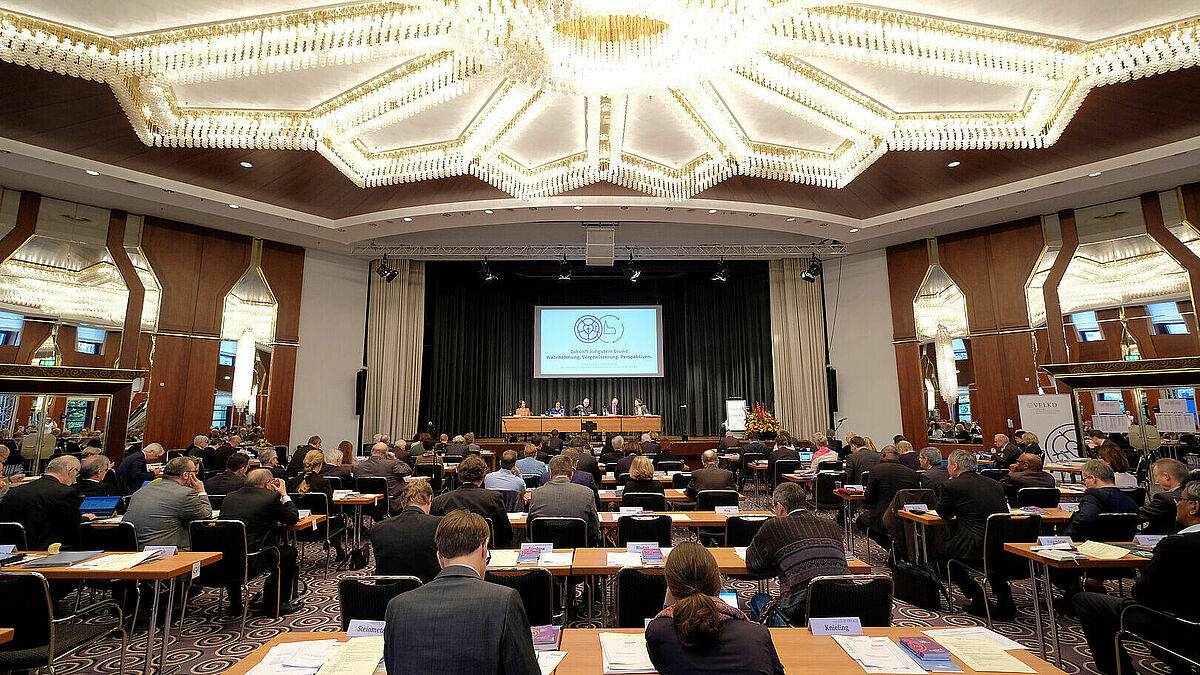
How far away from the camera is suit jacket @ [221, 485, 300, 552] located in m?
4.61

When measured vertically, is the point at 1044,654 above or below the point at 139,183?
below

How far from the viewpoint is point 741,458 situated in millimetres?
10641

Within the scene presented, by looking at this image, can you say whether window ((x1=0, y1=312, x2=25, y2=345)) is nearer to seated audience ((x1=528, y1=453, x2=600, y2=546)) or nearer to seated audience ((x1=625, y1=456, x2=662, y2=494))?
seated audience ((x1=528, y1=453, x2=600, y2=546))

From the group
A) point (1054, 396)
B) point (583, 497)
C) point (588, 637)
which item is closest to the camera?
point (588, 637)

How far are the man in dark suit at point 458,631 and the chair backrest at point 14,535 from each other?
4052 millimetres

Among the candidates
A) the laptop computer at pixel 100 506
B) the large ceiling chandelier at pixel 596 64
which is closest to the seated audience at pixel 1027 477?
the large ceiling chandelier at pixel 596 64

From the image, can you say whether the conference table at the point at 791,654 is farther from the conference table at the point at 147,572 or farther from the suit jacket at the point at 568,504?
the suit jacket at the point at 568,504

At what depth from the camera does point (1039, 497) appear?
5523 mm

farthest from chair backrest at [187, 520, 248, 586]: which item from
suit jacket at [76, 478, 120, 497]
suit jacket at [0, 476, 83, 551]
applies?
suit jacket at [76, 478, 120, 497]

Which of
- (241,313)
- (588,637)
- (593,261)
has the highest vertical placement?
(593,261)

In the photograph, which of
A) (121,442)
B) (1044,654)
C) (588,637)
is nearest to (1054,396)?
(1044,654)

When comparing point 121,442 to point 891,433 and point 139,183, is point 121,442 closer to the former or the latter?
point 139,183

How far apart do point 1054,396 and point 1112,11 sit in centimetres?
707

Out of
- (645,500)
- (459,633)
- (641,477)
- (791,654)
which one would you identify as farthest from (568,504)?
(459,633)
